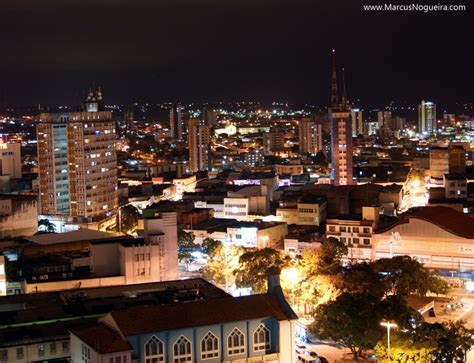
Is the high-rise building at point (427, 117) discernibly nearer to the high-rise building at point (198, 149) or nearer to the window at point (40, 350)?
the high-rise building at point (198, 149)

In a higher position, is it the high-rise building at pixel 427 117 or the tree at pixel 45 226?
the high-rise building at pixel 427 117

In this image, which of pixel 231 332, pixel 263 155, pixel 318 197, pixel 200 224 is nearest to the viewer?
pixel 231 332

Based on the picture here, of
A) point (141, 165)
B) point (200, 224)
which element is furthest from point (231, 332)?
point (141, 165)

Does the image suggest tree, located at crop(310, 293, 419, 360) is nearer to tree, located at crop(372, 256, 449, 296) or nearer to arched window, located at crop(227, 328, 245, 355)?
arched window, located at crop(227, 328, 245, 355)

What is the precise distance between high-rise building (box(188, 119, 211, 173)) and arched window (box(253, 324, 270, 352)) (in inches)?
1525

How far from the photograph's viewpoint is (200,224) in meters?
27.2

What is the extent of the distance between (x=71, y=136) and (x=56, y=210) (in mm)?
2766

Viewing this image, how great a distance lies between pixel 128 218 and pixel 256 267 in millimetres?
10883

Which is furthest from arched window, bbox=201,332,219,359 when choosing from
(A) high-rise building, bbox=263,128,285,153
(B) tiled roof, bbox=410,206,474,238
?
(A) high-rise building, bbox=263,128,285,153

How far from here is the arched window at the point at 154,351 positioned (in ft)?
39.3

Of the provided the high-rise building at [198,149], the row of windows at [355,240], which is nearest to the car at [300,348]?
the row of windows at [355,240]

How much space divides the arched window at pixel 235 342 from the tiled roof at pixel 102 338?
1.69m

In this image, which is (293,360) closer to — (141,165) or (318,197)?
(318,197)

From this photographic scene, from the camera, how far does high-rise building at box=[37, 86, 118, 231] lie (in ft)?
98.2
